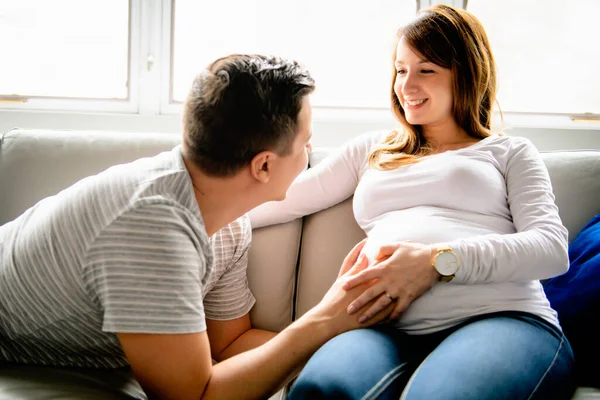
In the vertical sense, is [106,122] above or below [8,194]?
above

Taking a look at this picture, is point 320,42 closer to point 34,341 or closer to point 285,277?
point 285,277

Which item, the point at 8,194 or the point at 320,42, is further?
the point at 320,42

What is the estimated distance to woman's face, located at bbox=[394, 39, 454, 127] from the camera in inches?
59.7

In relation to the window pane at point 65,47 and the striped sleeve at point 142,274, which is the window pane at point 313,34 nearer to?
the window pane at point 65,47

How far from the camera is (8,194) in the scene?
172 cm

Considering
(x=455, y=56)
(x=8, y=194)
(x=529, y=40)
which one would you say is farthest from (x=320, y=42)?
(x=8, y=194)

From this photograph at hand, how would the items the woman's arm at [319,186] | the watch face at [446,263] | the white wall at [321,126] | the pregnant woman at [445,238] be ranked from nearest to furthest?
the pregnant woman at [445,238] < the watch face at [446,263] < the woman's arm at [319,186] < the white wall at [321,126]

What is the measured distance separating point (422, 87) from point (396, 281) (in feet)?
1.82

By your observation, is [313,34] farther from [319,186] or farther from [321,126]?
[319,186]

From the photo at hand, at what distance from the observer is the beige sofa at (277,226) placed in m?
1.62

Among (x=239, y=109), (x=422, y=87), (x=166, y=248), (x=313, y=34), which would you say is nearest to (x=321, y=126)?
(x=313, y=34)

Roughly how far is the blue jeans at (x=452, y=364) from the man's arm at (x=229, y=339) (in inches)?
12.9

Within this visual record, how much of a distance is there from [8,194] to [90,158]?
0.86ft

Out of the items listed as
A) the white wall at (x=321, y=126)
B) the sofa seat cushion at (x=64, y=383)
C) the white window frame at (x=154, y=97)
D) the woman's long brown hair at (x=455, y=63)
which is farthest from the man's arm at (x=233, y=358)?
the white window frame at (x=154, y=97)
